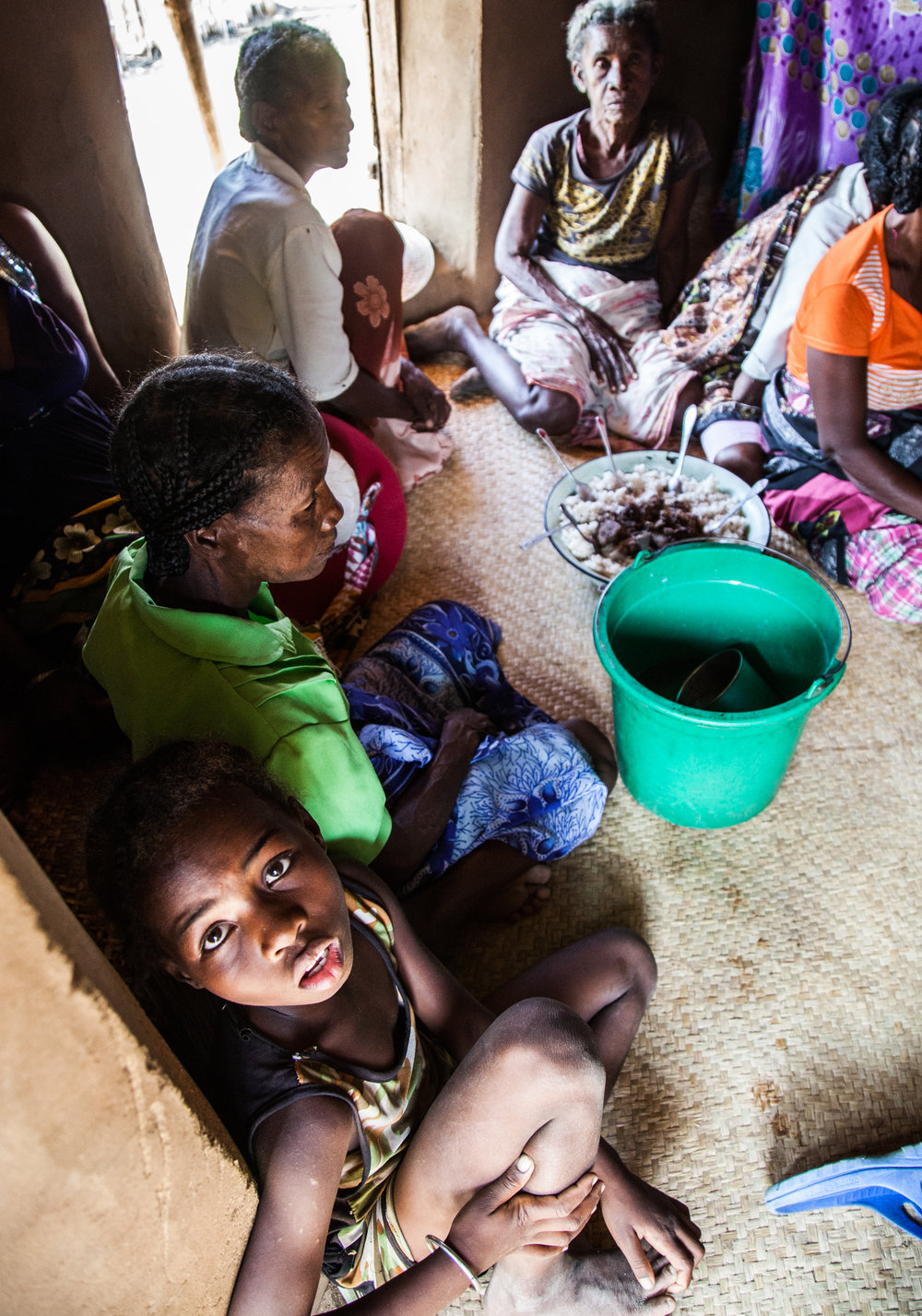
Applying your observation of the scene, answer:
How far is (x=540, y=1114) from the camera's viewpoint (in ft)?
3.02

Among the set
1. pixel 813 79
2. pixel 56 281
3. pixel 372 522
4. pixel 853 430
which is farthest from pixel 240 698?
pixel 813 79

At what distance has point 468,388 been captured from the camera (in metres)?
2.60

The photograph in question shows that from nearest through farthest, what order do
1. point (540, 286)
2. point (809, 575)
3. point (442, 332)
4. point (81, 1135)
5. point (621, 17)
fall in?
1. point (81, 1135)
2. point (809, 575)
3. point (621, 17)
4. point (540, 286)
5. point (442, 332)

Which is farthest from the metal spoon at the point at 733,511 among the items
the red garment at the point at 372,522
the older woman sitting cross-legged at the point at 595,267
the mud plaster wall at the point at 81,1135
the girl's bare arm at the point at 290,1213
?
the mud plaster wall at the point at 81,1135

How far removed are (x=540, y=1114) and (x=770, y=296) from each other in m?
2.19

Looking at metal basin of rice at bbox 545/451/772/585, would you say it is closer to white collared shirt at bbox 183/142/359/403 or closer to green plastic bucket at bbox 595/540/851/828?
green plastic bucket at bbox 595/540/851/828

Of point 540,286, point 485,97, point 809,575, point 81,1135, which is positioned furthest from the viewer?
point 540,286

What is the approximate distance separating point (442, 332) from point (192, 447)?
1822mm

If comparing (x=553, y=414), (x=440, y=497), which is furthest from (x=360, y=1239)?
(x=553, y=414)

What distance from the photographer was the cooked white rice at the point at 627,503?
1905 millimetres

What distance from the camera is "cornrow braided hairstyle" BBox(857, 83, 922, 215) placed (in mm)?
1655

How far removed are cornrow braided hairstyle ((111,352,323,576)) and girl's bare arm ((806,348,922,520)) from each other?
1271 millimetres

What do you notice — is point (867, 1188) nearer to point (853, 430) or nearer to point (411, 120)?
point (853, 430)

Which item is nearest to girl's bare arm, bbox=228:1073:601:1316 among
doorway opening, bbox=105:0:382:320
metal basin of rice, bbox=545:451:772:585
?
metal basin of rice, bbox=545:451:772:585
